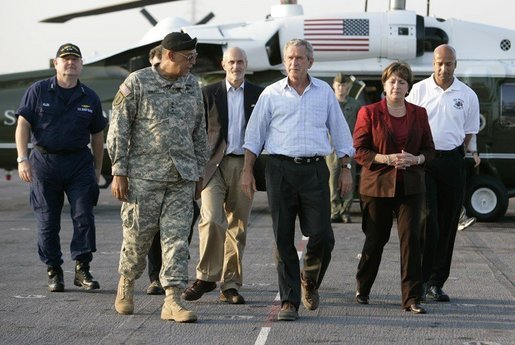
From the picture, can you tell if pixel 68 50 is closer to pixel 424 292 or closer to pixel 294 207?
pixel 294 207

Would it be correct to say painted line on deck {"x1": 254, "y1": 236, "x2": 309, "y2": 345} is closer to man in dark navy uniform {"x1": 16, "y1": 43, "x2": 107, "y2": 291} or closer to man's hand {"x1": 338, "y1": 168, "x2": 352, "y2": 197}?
man's hand {"x1": 338, "y1": 168, "x2": 352, "y2": 197}

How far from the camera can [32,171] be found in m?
9.43

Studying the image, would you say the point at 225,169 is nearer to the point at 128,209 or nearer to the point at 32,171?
the point at 128,209

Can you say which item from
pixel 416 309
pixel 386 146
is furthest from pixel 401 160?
pixel 416 309

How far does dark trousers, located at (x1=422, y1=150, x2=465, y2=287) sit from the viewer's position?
8898 millimetres

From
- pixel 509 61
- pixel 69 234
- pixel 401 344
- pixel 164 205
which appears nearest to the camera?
pixel 401 344

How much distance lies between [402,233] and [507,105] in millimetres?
8554

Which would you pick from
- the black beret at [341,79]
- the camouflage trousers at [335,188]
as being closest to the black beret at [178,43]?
the black beret at [341,79]

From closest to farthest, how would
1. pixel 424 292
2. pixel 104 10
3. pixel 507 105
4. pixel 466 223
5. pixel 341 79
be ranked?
pixel 424 292 < pixel 341 79 < pixel 466 223 < pixel 507 105 < pixel 104 10

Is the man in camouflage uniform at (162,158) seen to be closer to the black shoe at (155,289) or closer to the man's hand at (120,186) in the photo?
the man's hand at (120,186)

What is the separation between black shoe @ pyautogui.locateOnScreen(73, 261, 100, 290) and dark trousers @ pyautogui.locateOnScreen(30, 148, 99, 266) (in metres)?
0.06

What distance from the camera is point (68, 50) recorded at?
9.35m

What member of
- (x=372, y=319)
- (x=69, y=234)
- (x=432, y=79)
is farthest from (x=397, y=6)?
(x=372, y=319)

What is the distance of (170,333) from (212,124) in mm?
1969
